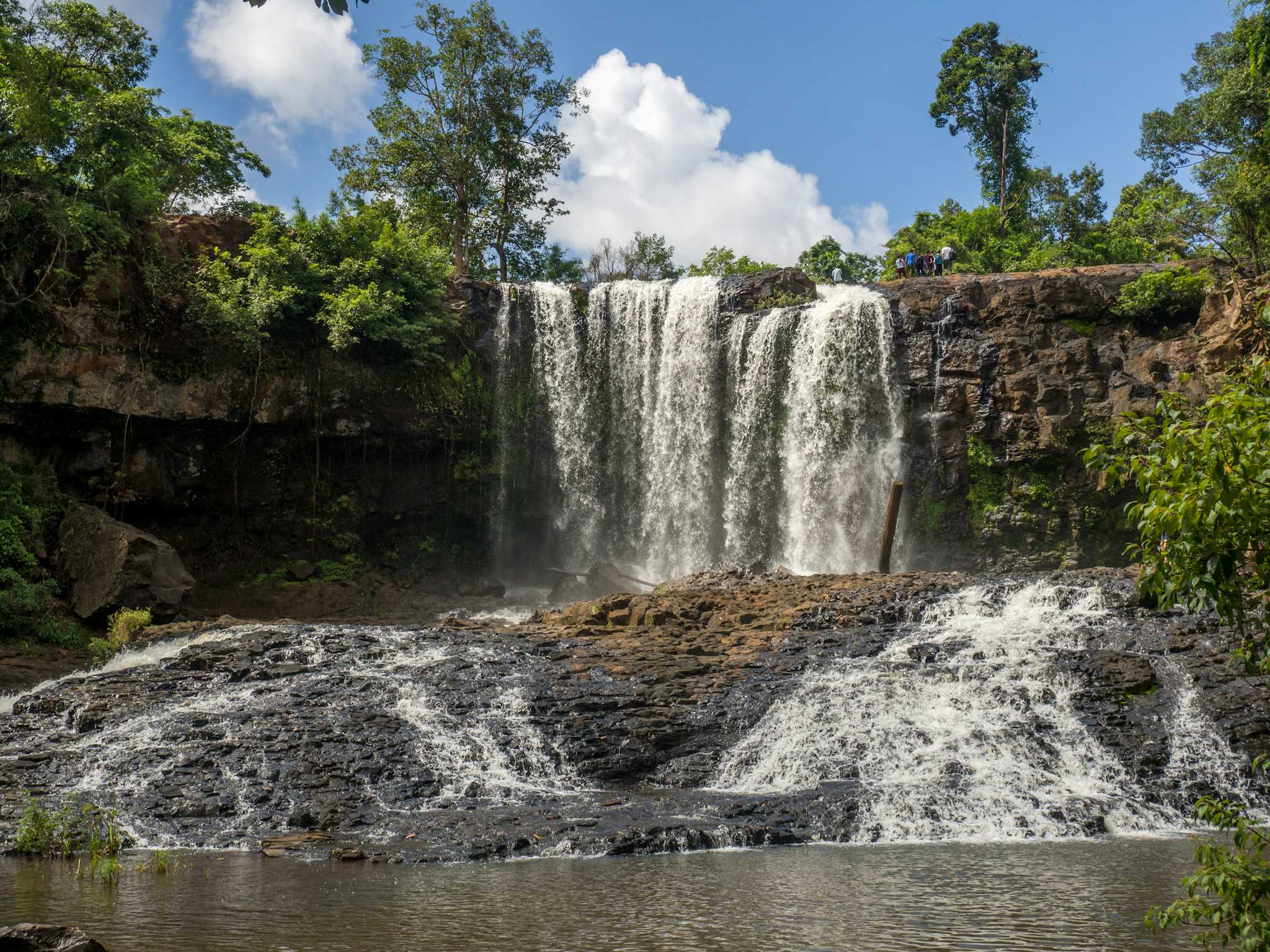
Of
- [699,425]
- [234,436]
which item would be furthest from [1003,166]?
[234,436]

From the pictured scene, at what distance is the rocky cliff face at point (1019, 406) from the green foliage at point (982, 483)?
0.02 metres

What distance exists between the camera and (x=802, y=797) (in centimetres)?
1089

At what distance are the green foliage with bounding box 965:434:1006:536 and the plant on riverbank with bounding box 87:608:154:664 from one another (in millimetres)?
19675

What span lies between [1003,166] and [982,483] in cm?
2220

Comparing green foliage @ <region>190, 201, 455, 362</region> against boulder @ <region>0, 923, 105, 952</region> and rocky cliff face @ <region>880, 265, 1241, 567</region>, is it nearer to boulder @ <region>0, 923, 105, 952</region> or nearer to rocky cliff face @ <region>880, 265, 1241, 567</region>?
rocky cliff face @ <region>880, 265, 1241, 567</region>

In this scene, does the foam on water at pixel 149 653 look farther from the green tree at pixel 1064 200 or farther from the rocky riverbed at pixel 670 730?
the green tree at pixel 1064 200

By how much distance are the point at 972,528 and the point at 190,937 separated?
2356cm

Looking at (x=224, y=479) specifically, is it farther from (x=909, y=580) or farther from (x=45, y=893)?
(x=45, y=893)

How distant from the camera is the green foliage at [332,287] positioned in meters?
23.8

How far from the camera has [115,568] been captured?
773 inches

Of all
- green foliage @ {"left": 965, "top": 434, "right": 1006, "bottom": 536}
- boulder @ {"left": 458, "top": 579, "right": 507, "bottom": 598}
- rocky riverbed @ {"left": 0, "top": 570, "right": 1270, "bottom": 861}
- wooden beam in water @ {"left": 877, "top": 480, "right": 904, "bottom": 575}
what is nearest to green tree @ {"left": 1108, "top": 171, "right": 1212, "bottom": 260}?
green foliage @ {"left": 965, "top": 434, "right": 1006, "bottom": 536}

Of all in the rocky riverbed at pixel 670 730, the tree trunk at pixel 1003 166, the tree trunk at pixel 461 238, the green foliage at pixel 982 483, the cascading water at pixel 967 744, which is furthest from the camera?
the tree trunk at pixel 1003 166

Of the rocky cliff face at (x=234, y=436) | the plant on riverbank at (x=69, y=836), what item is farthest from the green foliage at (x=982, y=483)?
the plant on riverbank at (x=69, y=836)

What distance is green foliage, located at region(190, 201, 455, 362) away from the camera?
2384 centimetres
